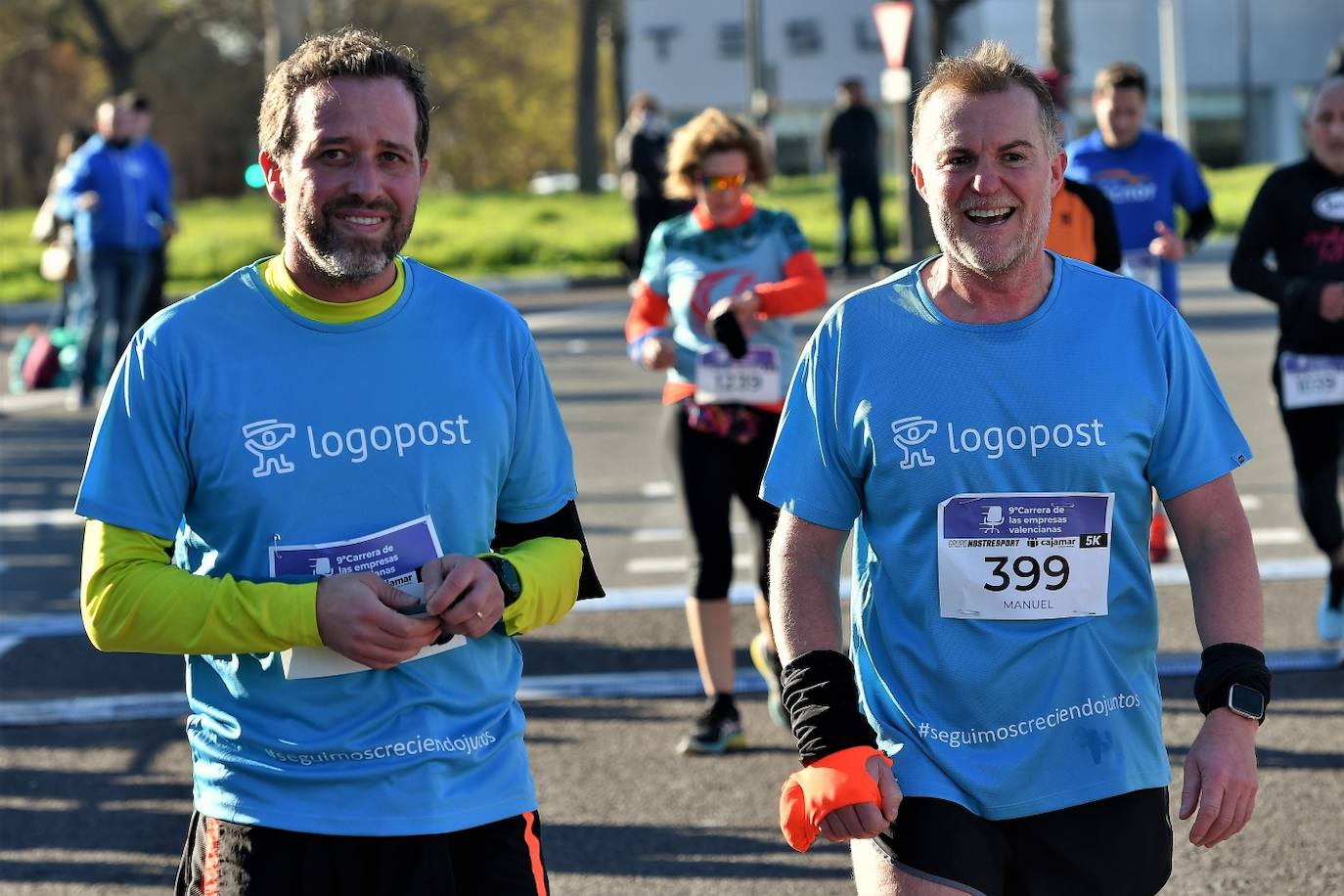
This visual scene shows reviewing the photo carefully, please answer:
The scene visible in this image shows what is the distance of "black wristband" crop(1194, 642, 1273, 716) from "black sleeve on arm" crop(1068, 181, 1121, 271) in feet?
13.7

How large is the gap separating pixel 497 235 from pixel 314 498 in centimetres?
2855

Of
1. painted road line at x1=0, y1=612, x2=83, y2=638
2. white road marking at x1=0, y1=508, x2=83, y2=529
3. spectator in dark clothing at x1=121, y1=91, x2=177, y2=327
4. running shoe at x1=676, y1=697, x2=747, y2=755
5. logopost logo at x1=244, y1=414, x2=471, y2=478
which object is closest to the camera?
logopost logo at x1=244, y1=414, x2=471, y2=478

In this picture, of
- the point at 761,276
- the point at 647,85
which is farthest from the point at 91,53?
the point at 761,276

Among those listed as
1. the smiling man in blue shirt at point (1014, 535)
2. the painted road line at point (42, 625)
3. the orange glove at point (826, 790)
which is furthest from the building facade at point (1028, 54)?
the orange glove at point (826, 790)

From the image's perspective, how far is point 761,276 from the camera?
6.50 metres

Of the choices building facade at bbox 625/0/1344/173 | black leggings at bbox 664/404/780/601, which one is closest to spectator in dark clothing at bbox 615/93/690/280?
black leggings at bbox 664/404/780/601

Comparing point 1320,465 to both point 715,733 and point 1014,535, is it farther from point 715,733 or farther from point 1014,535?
point 1014,535

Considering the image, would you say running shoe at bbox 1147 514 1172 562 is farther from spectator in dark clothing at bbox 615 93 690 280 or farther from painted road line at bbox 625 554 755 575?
spectator in dark clothing at bbox 615 93 690 280

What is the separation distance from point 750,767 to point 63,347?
1188 cm

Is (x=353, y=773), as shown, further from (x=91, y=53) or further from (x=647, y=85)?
(x=647, y=85)

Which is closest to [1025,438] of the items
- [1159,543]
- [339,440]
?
[339,440]

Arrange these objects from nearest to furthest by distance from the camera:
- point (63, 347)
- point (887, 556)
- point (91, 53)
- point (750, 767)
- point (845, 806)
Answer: point (845, 806) < point (887, 556) < point (750, 767) < point (63, 347) < point (91, 53)

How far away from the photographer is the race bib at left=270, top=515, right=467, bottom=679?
2.96 metres

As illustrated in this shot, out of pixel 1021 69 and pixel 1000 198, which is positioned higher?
pixel 1021 69
